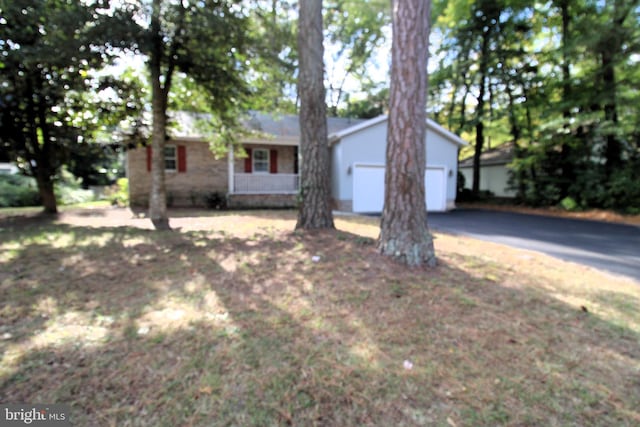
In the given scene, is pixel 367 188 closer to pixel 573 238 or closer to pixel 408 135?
pixel 573 238

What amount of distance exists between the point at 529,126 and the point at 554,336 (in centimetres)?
1641

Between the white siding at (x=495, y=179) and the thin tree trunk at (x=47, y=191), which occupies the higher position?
the white siding at (x=495, y=179)

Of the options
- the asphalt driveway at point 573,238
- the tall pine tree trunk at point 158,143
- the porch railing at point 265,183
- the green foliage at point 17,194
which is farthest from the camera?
the porch railing at point 265,183

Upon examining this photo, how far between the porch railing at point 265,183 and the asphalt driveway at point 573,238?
24.1ft

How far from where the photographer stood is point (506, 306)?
10.8ft

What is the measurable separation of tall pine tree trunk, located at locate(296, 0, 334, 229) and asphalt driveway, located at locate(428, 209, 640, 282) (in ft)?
14.7

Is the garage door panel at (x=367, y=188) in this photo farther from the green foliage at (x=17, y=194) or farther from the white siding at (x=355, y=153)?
the green foliage at (x=17, y=194)

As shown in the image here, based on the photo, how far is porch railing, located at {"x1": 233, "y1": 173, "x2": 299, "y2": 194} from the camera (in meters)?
14.3

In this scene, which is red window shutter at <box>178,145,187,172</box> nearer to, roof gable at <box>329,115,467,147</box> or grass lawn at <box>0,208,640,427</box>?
roof gable at <box>329,115,467,147</box>

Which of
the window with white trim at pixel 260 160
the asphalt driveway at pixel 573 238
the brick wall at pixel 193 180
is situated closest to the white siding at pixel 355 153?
the brick wall at pixel 193 180

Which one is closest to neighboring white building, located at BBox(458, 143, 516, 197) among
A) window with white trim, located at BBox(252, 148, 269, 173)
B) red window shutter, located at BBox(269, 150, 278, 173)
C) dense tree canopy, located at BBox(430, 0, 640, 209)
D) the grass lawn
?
dense tree canopy, located at BBox(430, 0, 640, 209)

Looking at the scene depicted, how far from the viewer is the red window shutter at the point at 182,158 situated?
1391cm

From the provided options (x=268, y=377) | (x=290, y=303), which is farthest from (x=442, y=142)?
(x=268, y=377)

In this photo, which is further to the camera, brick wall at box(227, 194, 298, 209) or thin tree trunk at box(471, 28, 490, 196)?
thin tree trunk at box(471, 28, 490, 196)
